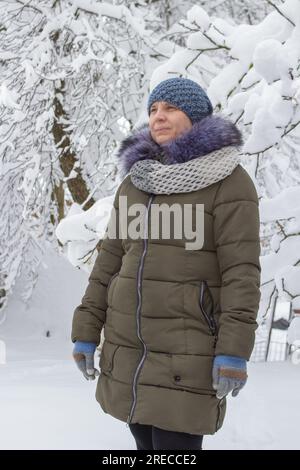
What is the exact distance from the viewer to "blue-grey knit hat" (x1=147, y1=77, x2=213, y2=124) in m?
2.25

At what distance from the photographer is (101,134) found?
707cm

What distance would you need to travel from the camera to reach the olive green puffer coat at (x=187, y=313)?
6.49 ft

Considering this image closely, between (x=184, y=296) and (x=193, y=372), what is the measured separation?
0.25 meters

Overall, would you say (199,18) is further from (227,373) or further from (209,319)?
(227,373)

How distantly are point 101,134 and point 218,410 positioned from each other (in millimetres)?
5349

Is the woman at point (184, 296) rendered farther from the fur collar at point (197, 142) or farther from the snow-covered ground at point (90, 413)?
the snow-covered ground at point (90, 413)

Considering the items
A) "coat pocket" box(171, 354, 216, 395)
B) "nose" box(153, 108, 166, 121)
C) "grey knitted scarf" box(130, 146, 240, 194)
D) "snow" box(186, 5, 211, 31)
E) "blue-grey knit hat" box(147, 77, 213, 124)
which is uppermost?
"snow" box(186, 5, 211, 31)

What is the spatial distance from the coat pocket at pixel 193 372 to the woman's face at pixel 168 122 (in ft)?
2.65

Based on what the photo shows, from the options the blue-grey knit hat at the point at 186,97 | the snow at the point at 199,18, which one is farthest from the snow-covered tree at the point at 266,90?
the blue-grey knit hat at the point at 186,97

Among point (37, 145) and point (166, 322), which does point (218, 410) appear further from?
point (37, 145)

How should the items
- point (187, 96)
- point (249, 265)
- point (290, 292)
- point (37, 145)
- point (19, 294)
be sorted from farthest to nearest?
point (19, 294)
point (37, 145)
point (290, 292)
point (187, 96)
point (249, 265)

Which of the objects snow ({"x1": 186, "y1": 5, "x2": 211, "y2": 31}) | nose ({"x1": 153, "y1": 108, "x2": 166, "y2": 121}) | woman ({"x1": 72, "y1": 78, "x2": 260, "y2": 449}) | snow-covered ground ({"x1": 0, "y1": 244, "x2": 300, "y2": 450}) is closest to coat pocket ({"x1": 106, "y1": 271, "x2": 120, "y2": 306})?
woman ({"x1": 72, "y1": 78, "x2": 260, "y2": 449})

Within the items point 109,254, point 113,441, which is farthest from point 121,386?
point 113,441

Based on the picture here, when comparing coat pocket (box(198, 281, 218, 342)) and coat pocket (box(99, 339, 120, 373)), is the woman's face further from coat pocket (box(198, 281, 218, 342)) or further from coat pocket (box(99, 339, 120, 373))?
coat pocket (box(99, 339, 120, 373))
